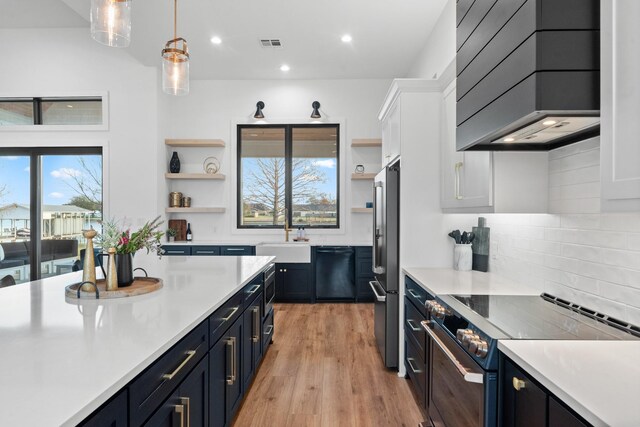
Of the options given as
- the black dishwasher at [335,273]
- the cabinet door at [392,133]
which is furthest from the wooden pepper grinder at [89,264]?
the black dishwasher at [335,273]

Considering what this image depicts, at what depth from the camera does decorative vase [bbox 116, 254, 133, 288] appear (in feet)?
6.18

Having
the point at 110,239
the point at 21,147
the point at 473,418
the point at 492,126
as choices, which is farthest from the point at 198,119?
the point at 473,418

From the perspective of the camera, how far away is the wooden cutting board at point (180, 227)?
5609 millimetres

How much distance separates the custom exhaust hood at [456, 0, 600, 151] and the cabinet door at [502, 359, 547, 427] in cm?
90

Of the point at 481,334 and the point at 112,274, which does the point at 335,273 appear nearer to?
the point at 112,274

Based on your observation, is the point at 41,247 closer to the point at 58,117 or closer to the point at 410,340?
the point at 58,117

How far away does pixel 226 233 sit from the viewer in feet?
18.9

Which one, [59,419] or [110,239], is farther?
[110,239]

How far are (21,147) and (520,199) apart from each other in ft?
21.3

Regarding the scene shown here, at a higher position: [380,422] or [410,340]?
[410,340]

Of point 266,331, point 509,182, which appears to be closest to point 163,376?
point 509,182

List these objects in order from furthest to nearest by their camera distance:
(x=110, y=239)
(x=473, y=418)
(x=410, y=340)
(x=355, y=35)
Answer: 1. (x=355, y=35)
2. (x=410, y=340)
3. (x=110, y=239)
4. (x=473, y=418)

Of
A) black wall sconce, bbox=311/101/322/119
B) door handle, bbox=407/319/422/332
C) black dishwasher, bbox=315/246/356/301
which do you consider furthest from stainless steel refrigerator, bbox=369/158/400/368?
black wall sconce, bbox=311/101/322/119

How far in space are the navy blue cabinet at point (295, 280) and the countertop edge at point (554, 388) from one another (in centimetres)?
397
